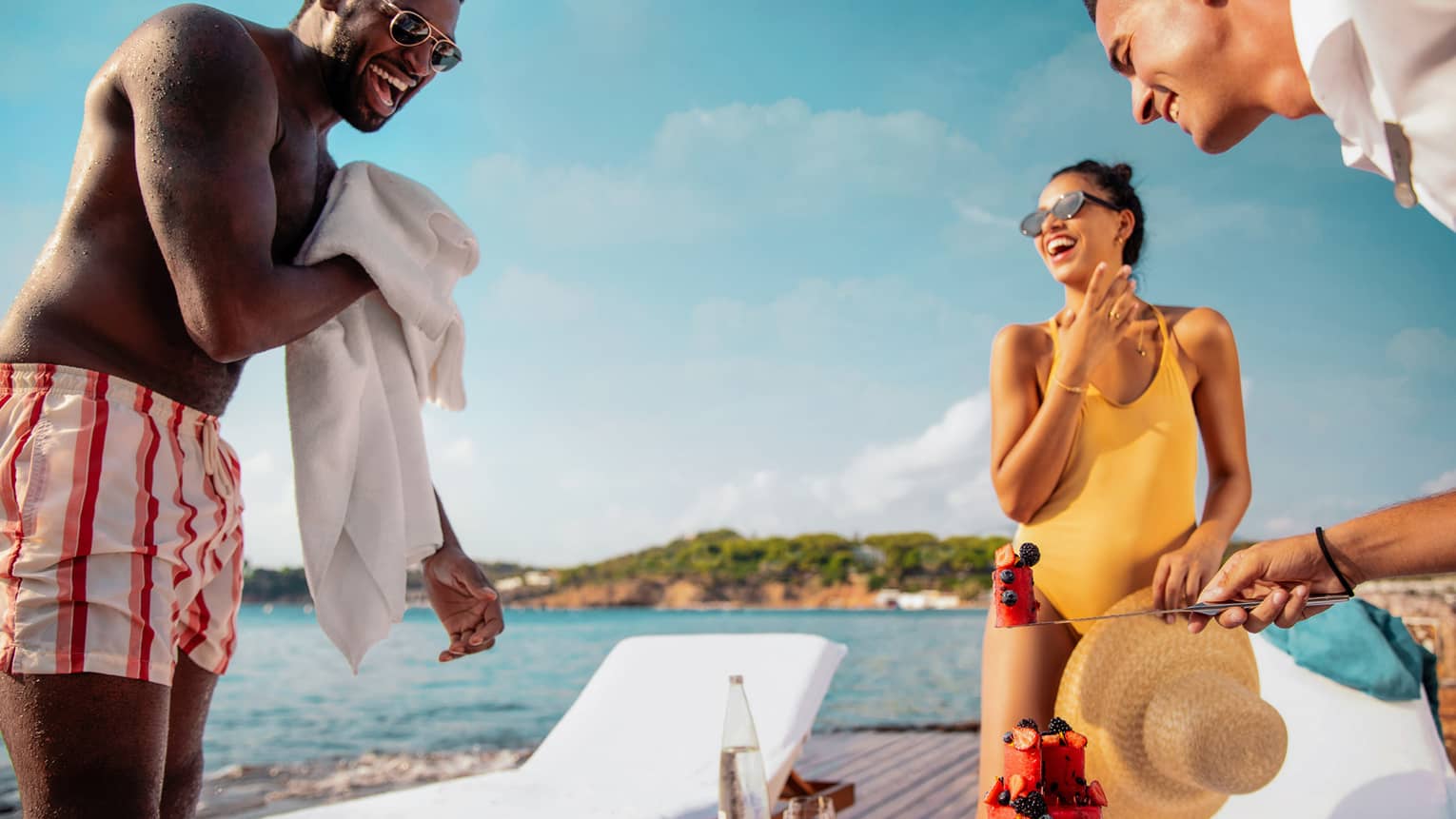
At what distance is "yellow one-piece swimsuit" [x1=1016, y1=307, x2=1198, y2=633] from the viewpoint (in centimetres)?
201

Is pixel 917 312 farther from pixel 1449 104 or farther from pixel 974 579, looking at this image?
pixel 1449 104

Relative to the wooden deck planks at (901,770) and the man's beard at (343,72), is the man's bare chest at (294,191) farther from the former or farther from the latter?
the wooden deck planks at (901,770)

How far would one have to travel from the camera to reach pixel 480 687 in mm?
22328

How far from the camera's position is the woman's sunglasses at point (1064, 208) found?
224cm

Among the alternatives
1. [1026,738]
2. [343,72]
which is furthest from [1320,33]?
[343,72]

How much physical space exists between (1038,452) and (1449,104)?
121cm

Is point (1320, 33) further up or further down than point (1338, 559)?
further up

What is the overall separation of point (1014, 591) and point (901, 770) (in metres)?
4.13

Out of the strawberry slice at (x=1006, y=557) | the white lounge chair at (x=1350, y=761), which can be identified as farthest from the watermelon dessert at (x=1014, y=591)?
the white lounge chair at (x=1350, y=761)

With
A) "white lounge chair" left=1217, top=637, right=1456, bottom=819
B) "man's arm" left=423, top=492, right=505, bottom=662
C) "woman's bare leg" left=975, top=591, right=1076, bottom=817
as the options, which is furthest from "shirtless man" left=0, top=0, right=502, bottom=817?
"white lounge chair" left=1217, top=637, right=1456, bottom=819

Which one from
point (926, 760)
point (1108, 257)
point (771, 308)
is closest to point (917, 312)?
point (771, 308)

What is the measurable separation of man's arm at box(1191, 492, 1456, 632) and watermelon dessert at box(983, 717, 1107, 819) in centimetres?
30

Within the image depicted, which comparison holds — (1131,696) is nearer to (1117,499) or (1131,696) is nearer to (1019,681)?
(1019,681)

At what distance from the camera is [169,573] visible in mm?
1235
